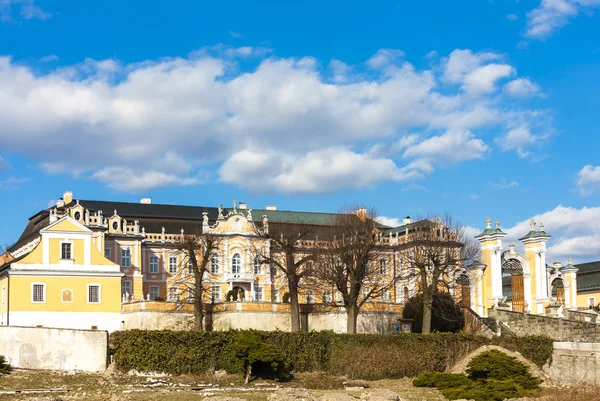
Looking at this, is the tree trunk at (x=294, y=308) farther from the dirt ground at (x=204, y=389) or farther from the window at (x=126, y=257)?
the window at (x=126, y=257)

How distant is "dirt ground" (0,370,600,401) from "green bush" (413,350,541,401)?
65 cm

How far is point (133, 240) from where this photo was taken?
234 feet

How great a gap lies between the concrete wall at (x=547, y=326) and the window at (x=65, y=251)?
2735 centimetres

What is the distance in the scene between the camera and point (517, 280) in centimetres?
5975

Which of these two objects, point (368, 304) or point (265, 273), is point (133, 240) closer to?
point (265, 273)

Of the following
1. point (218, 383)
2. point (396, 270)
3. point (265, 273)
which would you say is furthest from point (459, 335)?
point (265, 273)

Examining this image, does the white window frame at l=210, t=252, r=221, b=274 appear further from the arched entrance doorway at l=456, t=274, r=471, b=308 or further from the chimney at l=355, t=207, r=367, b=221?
the arched entrance doorway at l=456, t=274, r=471, b=308

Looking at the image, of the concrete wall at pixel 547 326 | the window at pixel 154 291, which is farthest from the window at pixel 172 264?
the concrete wall at pixel 547 326

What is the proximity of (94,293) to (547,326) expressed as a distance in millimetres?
28486

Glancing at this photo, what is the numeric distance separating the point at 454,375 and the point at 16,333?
2081 centimetres

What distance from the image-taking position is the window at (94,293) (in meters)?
59.4

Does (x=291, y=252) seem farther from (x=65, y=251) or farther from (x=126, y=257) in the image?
(x=126, y=257)

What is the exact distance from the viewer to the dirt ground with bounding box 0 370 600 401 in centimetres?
3528

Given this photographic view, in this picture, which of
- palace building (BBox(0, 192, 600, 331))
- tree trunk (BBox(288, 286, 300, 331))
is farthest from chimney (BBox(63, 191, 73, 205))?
tree trunk (BBox(288, 286, 300, 331))
